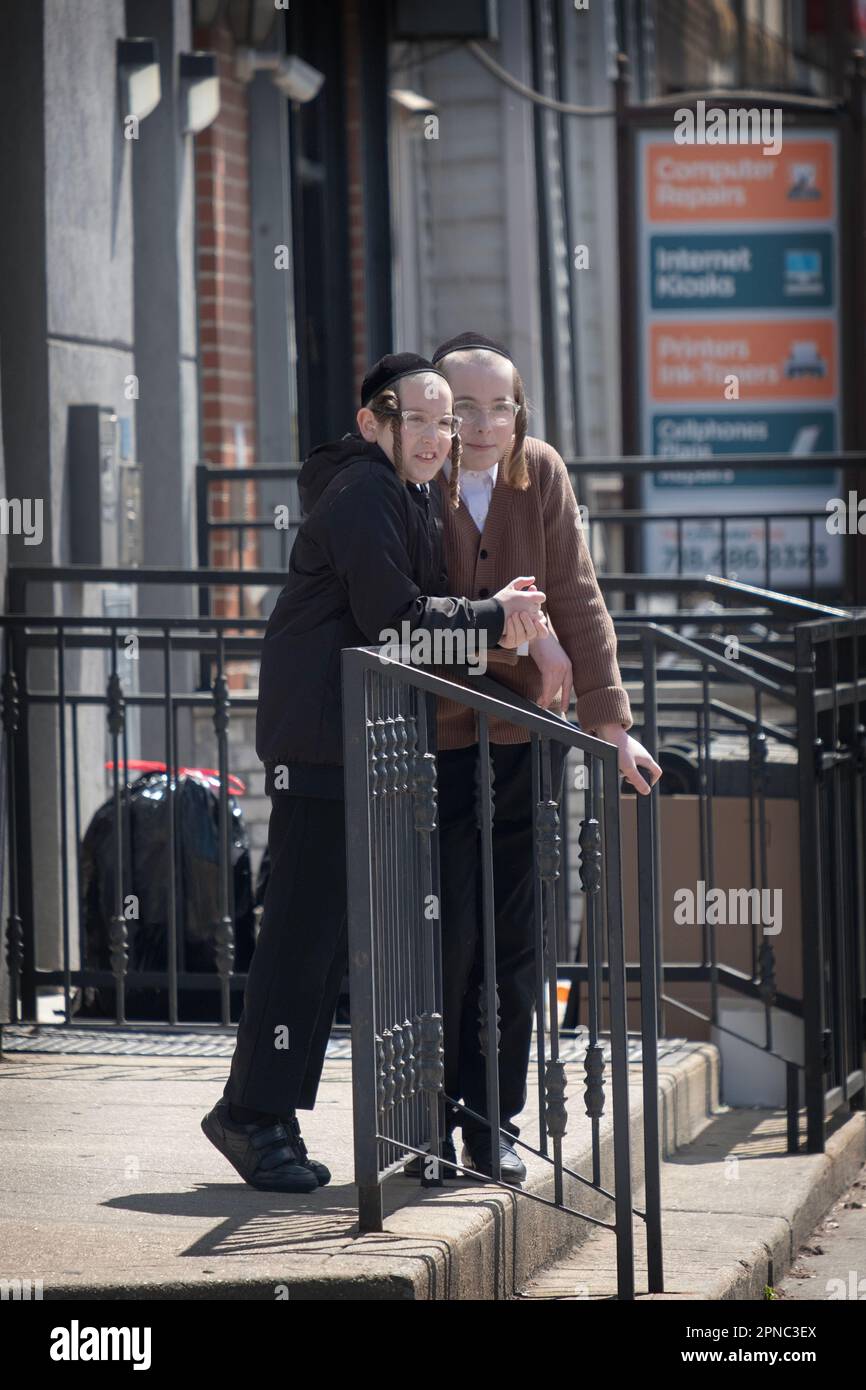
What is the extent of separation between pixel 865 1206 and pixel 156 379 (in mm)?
4292

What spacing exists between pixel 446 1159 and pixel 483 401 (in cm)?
143

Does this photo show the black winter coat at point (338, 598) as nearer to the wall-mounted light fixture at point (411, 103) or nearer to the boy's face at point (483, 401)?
the boy's face at point (483, 401)

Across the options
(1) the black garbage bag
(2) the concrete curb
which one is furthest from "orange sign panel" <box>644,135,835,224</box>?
(2) the concrete curb

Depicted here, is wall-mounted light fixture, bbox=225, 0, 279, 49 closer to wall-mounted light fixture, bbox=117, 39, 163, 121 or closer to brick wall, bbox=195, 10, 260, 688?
brick wall, bbox=195, 10, 260, 688

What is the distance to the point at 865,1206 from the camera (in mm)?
5566

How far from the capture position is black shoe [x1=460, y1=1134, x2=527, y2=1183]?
4.07 meters

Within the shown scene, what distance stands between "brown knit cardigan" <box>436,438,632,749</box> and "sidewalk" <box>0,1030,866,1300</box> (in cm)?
93

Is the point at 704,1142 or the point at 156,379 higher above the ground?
the point at 156,379

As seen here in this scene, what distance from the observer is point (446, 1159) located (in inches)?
159

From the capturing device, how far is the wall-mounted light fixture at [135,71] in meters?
7.45

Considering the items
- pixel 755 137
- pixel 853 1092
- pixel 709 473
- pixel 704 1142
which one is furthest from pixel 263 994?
pixel 755 137

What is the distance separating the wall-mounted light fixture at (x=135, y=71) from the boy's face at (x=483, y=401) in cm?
391
